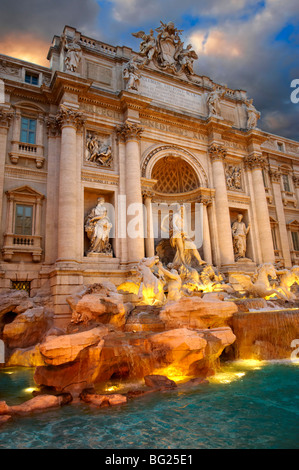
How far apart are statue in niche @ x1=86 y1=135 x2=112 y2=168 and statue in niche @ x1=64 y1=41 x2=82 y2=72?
3.31 metres

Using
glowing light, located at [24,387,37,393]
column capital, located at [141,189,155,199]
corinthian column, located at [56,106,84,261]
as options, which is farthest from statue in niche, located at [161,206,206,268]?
glowing light, located at [24,387,37,393]

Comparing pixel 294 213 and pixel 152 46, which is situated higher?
pixel 152 46

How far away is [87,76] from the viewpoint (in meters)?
16.6

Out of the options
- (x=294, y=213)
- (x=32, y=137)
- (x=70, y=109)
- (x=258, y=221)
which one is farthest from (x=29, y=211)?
(x=294, y=213)

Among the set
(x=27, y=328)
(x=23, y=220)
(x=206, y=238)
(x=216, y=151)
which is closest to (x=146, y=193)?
(x=206, y=238)

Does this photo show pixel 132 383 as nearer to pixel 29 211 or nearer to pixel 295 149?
pixel 29 211

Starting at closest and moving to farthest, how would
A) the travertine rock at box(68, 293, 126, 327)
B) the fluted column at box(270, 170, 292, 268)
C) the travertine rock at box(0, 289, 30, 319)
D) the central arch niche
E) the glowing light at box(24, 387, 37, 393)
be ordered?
the glowing light at box(24, 387, 37, 393), the travertine rock at box(68, 293, 126, 327), the travertine rock at box(0, 289, 30, 319), the central arch niche, the fluted column at box(270, 170, 292, 268)

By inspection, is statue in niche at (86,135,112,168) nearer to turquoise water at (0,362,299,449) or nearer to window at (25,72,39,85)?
window at (25,72,39,85)

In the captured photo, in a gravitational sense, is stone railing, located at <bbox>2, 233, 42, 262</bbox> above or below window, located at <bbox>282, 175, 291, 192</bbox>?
below

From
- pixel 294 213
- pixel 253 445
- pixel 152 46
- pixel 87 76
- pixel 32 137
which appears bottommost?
pixel 253 445

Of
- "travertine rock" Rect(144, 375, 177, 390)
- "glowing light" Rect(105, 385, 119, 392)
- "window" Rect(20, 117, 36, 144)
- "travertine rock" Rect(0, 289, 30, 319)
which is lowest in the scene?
"glowing light" Rect(105, 385, 119, 392)

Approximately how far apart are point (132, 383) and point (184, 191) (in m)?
14.0

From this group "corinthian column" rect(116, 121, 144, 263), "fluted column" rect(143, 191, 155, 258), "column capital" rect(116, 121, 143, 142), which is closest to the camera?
"corinthian column" rect(116, 121, 144, 263)

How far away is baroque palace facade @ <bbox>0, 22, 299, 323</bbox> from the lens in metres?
13.8
